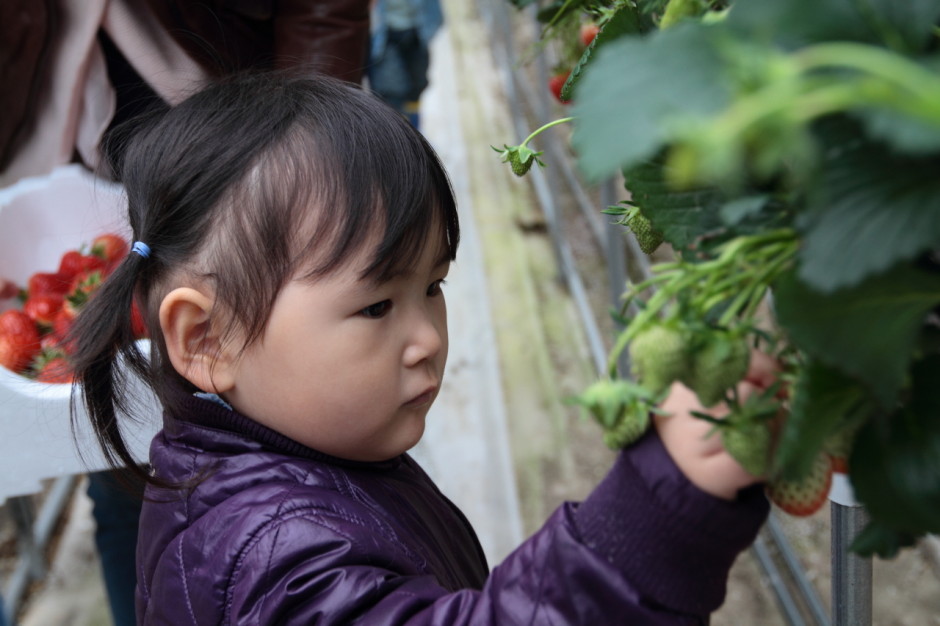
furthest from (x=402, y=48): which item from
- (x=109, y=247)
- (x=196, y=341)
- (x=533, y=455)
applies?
(x=196, y=341)

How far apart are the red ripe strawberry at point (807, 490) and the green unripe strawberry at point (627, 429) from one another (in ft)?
0.21

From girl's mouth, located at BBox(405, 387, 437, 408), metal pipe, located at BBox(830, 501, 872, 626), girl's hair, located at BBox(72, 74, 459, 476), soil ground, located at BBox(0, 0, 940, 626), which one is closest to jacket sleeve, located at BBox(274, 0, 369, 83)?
girl's hair, located at BBox(72, 74, 459, 476)

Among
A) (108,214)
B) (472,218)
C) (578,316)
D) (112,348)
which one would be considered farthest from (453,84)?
(112,348)

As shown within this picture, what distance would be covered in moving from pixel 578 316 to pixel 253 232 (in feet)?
5.95

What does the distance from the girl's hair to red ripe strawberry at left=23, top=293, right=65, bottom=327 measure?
0.60m

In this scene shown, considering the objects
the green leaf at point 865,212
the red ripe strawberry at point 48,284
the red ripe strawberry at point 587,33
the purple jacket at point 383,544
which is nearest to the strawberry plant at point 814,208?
the green leaf at point 865,212

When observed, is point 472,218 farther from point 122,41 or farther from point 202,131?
point 202,131

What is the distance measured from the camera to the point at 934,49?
0.33 meters

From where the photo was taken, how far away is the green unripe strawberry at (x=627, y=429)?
441 millimetres

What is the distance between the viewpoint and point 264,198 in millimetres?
766

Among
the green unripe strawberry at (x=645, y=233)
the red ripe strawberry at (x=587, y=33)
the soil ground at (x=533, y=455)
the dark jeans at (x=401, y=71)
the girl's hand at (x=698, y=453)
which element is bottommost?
the soil ground at (x=533, y=455)

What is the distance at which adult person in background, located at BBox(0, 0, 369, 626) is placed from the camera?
1.43 metres

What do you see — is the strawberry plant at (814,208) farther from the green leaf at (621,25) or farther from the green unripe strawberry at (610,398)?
the green leaf at (621,25)

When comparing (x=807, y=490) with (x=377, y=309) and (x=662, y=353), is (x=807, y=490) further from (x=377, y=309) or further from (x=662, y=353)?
(x=377, y=309)
